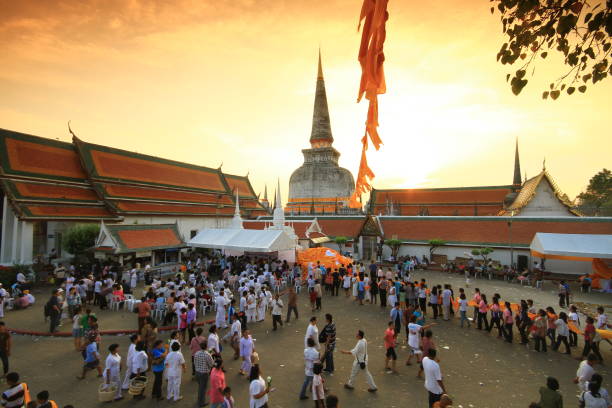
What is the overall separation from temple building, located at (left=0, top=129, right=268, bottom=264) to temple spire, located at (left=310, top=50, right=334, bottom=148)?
22401 millimetres

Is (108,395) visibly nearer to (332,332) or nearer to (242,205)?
(332,332)

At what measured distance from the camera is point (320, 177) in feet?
163

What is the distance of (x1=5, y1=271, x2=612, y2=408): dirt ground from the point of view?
23.1 feet

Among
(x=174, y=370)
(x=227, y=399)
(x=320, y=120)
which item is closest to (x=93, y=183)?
(x=174, y=370)

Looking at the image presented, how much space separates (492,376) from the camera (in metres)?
8.07

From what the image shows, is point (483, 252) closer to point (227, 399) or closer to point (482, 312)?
point (482, 312)

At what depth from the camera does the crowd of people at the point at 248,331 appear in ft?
20.5

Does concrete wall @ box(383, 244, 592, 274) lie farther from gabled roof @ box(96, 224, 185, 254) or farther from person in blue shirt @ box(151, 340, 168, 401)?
person in blue shirt @ box(151, 340, 168, 401)

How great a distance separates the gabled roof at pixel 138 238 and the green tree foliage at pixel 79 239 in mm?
1015

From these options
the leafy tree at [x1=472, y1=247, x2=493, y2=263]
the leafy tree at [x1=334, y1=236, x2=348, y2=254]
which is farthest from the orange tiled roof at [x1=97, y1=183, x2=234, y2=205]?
the leafy tree at [x1=472, y1=247, x2=493, y2=263]

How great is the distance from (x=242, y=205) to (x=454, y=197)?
27.8 meters

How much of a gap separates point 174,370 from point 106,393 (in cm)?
155

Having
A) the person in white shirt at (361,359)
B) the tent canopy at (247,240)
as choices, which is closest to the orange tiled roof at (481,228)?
the tent canopy at (247,240)

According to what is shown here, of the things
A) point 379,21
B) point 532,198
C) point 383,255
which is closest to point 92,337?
point 379,21
